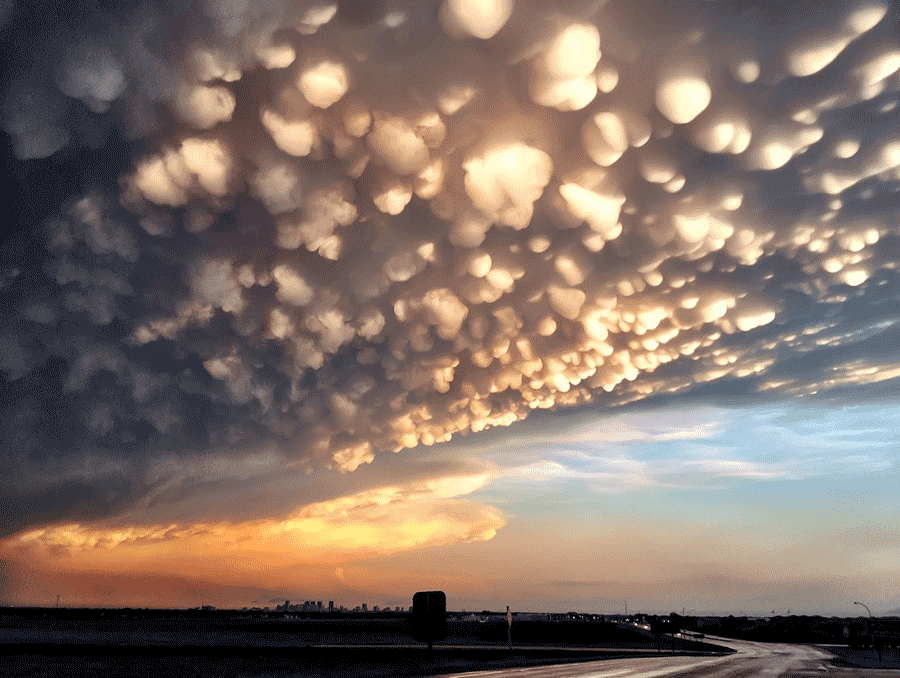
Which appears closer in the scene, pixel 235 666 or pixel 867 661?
pixel 235 666

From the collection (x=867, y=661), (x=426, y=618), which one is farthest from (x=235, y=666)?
(x=867, y=661)

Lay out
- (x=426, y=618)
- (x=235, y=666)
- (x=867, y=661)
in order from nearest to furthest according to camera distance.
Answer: (x=426, y=618) < (x=235, y=666) < (x=867, y=661)

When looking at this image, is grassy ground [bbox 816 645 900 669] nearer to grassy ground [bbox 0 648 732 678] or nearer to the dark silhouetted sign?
grassy ground [bbox 0 648 732 678]

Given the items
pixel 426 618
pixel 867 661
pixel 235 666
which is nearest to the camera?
pixel 426 618

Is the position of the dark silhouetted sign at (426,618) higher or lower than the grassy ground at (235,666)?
higher

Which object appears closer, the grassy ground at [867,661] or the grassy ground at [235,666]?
the grassy ground at [235,666]

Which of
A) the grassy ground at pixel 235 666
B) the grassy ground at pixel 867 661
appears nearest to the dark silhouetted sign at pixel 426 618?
the grassy ground at pixel 235 666

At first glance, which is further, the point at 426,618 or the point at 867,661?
the point at 867,661

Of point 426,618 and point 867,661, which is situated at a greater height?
point 426,618

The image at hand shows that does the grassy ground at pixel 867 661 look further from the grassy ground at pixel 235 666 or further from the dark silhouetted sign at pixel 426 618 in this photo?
the dark silhouetted sign at pixel 426 618

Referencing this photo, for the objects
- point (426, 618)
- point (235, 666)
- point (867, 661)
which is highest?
point (426, 618)

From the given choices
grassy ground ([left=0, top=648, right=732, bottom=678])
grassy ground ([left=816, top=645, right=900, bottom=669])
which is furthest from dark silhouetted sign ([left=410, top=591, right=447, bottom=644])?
grassy ground ([left=816, top=645, right=900, bottom=669])

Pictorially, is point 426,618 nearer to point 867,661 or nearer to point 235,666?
point 235,666
